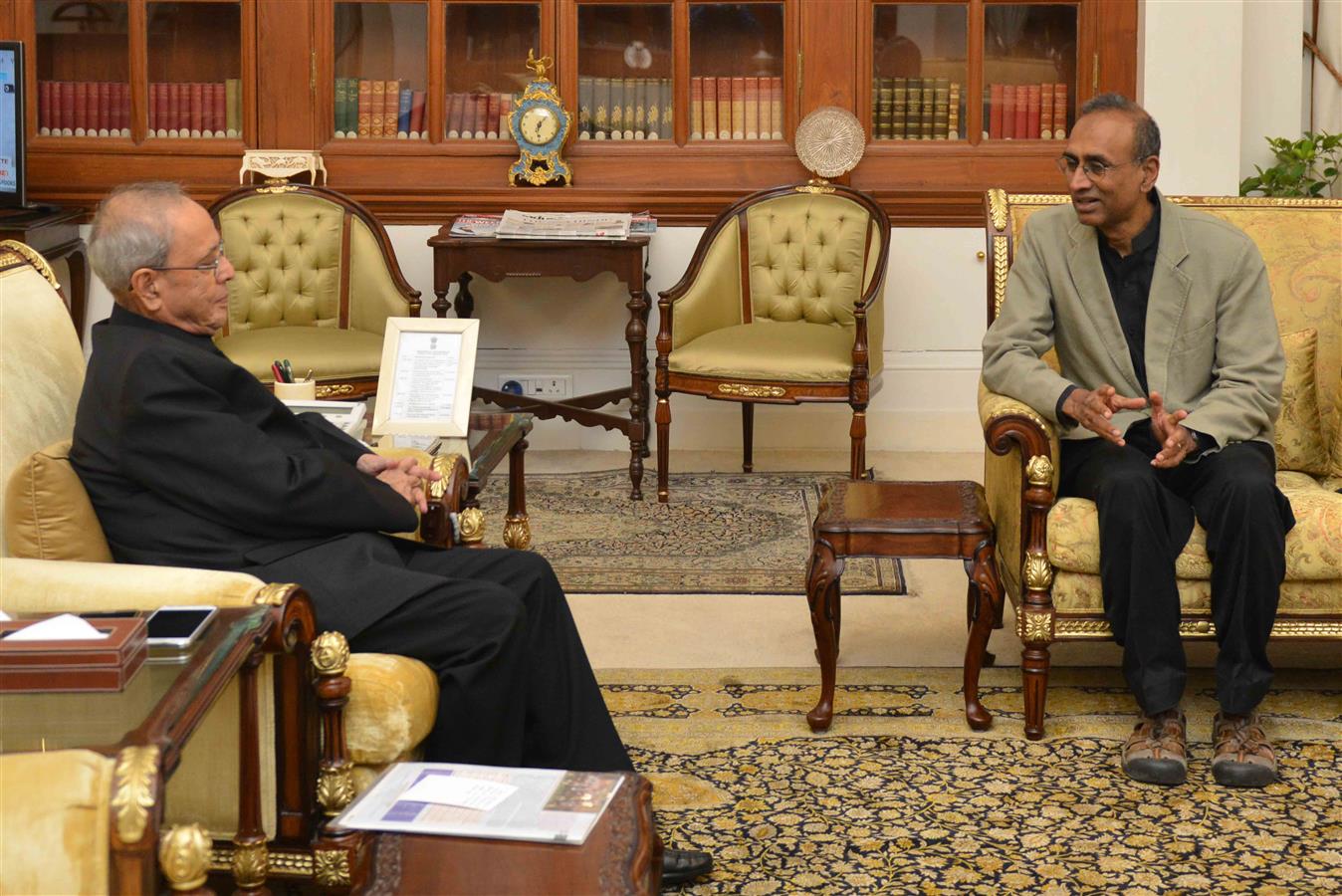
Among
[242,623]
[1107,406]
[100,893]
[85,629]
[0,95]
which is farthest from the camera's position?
[0,95]

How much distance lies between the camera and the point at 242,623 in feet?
7.47

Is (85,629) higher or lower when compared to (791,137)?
lower

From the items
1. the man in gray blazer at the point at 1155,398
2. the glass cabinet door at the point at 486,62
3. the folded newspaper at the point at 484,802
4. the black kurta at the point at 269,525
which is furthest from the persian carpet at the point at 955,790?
the glass cabinet door at the point at 486,62

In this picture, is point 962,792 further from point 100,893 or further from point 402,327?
point 100,893

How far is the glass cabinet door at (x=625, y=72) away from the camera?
21.5 ft

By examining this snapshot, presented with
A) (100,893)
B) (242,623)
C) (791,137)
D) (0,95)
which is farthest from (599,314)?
(100,893)

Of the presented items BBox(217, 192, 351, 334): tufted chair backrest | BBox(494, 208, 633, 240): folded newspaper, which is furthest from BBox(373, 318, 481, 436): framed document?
BBox(217, 192, 351, 334): tufted chair backrest

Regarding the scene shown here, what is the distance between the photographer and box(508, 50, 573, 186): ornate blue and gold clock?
630 centimetres

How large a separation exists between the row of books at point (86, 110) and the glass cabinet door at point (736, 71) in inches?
89.8

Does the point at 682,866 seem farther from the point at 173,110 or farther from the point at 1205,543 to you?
the point at 173,110

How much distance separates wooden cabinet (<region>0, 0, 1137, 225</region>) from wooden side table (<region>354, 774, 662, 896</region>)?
14.9ft

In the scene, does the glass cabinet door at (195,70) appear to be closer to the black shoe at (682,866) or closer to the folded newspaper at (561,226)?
the folded newspaper at (561,226)

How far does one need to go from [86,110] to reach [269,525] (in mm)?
4424

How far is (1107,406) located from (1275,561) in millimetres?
485
